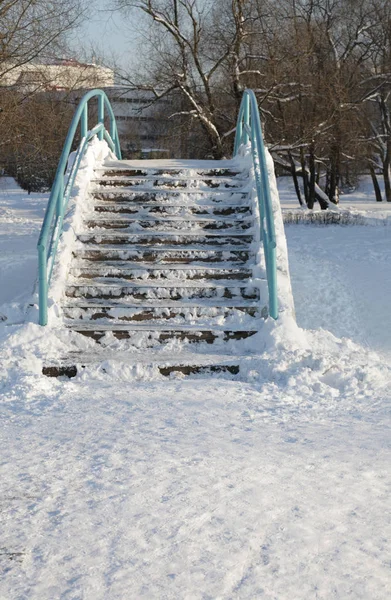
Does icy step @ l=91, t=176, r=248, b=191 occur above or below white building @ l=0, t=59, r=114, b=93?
below

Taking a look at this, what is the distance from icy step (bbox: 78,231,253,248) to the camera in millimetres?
7238

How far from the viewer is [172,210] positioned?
785 centimetres

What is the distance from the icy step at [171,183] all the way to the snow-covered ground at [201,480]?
303 centimetres

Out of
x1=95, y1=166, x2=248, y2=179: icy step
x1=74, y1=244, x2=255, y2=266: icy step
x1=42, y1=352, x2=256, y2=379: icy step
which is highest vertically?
x1=95, y1=166, x2=248, y2=179: icy step

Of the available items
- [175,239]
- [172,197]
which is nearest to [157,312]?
[175,239]

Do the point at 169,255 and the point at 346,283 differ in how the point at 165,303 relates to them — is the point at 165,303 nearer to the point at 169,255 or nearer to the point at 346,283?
the point at 169,255

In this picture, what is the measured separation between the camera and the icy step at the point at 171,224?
7484 mm

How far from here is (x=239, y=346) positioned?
572 cm

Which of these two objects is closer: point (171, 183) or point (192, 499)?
point (192, 499)

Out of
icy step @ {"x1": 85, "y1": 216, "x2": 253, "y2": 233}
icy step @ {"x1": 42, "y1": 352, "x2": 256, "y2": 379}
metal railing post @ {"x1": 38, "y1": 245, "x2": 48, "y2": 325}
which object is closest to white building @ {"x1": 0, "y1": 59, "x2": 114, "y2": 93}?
icy step @ {"x1": 85, "y1": 216, "x2": 253, "y2": 233}

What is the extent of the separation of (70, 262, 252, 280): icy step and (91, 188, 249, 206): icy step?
1.43 metres

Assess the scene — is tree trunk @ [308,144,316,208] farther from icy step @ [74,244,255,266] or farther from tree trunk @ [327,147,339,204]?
icy step @ [74,244,255,266]

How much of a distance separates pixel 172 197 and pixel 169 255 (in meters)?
1.28

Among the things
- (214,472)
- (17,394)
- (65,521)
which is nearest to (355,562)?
(214,472)
